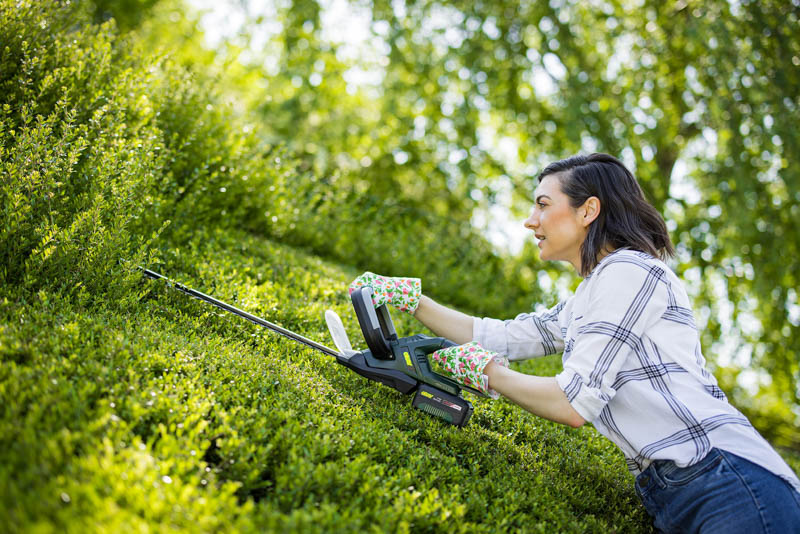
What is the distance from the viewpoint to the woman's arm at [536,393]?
2123mm

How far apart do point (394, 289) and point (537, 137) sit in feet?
22.3

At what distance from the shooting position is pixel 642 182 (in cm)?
788

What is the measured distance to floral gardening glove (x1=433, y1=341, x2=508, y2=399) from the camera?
2.33 m

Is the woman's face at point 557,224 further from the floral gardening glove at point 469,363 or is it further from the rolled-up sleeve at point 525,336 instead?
the floral gardening glove at point 469,363

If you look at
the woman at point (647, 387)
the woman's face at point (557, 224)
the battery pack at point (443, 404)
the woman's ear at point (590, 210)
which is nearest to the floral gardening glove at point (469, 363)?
the woman at point (647, 387)

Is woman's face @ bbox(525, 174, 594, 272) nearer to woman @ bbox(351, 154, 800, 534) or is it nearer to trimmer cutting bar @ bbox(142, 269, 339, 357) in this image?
woman @ bbox(351, 154, 800, 534)

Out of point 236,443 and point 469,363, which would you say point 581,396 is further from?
point 236,443

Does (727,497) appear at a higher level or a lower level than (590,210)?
lower

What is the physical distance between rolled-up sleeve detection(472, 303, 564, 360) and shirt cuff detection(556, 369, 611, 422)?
74cm

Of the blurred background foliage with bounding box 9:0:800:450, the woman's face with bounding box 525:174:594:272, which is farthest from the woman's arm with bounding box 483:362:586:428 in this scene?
the blurred background foliage with bounding box 9:0:800:450

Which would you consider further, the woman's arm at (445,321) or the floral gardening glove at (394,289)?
the woman's arm at (445,321)

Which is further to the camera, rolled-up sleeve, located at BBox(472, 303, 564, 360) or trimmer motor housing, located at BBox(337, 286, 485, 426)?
rolled-up sleeve, located at BBox(472, 303, 564, 360)

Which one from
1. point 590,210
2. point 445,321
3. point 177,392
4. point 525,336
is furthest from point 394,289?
point 177,392

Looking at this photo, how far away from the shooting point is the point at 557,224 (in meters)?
2.59
